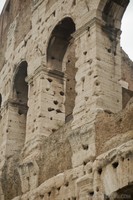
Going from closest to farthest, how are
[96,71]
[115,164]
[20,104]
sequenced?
[115,164] → [96,71] → [20,104]

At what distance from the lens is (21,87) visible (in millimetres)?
12625

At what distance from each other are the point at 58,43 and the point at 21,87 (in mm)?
2118

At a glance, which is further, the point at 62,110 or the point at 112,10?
the point at 62,110

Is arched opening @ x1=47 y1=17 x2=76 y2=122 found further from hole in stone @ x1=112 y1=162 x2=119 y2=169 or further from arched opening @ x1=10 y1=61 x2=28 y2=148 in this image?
hole in stone @ x1=112 y1=162 x2=119 y2=169

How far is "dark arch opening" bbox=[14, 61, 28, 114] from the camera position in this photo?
12438mm

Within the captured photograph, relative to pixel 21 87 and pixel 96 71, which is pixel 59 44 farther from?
pixel 96 71

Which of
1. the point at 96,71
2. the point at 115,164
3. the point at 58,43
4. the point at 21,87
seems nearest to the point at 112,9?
the point at 96,71

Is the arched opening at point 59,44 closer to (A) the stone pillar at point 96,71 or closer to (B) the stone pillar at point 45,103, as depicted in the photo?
(B) the stone pillar at point 45,103

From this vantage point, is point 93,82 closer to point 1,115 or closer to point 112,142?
point 112,142

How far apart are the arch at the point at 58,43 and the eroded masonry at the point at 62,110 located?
0.07ft

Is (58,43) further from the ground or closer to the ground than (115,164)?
further from the ground

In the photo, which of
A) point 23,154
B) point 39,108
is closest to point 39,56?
point 39,108

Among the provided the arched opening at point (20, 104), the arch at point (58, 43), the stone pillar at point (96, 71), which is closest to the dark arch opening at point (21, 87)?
the arched opening at point (20, 104)

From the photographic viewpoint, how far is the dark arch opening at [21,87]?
Answer: 1244cm
